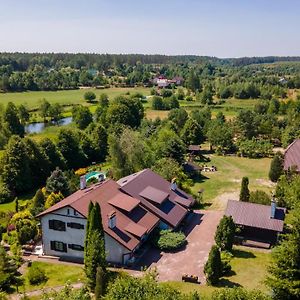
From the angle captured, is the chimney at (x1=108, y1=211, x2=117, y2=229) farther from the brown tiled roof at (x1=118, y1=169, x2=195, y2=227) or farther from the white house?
the brown tiled roof at (x1=118, y1=169, x2=195, y2=227)

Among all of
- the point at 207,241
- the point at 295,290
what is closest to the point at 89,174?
the point at 207,241

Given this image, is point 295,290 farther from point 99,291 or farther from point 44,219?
point 44,219

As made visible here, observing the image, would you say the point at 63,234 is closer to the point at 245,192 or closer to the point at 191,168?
the point at 245,192

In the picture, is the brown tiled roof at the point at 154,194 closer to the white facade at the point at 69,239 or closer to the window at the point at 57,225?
the white facade at the point at 69,239

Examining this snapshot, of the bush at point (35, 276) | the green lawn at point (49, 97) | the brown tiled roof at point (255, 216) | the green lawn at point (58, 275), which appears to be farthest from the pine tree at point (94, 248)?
the green lawn at point (49, 97)

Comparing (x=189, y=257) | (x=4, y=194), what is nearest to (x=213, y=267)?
(x=189, y=257)
